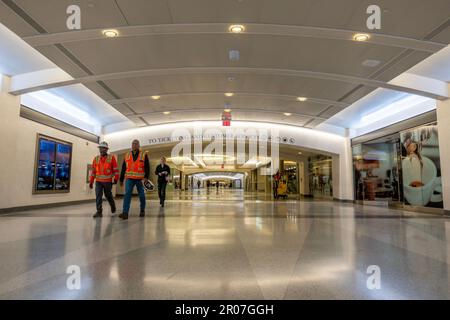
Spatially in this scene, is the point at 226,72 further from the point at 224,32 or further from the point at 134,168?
the point at 134,168

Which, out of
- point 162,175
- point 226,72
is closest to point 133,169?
A: point 226,72

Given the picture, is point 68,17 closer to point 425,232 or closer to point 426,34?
point 426,34

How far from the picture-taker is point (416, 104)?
31.3 ft

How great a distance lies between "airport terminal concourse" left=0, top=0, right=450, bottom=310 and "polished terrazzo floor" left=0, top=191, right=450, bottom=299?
2 centimetres

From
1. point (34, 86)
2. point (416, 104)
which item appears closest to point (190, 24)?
point (34, 86)

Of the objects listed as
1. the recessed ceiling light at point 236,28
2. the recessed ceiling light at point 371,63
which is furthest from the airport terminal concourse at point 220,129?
the recessed ceiling light at point 371,63

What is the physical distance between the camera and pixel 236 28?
17.5 feet

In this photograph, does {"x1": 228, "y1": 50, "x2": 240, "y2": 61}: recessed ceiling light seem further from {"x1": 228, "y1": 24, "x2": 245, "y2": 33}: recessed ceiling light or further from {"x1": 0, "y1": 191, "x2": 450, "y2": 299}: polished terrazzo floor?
{"x1": 0, "y1": 191, "x2": 450, "y2": 299}: polished terrazzo floor

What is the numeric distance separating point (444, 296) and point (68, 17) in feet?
20.0

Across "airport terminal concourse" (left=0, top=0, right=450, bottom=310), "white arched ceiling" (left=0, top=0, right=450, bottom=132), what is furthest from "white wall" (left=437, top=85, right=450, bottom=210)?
"white arched ceiling" (left=0, top=0, right=450, bottom=132)

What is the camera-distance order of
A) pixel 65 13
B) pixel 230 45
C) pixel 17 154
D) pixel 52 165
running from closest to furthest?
pixel 65 13
pixel 230 45
pixel 17 154
pixel 52 165

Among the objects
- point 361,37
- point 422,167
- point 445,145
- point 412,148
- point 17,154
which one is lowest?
point 422,167

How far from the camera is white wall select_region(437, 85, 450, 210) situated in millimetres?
7918

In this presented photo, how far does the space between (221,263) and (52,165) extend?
928 cm
